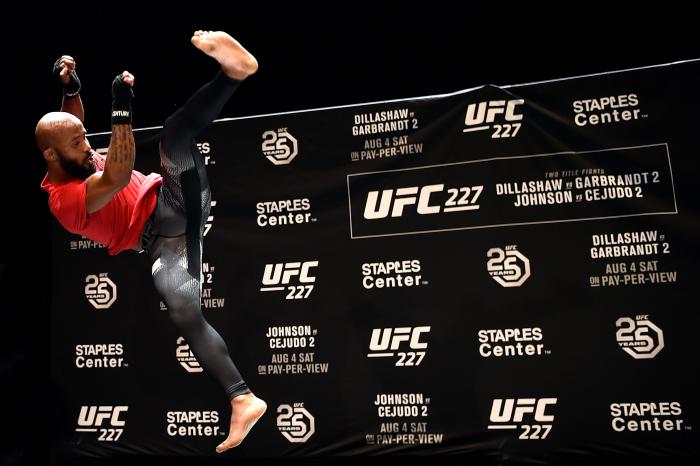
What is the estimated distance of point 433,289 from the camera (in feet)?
14.7

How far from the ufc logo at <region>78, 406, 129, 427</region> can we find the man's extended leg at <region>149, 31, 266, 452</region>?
7.73 ft

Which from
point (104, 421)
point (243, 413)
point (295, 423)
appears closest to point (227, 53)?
point (243, 413)

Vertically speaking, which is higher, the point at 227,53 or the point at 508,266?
the point at 227,53

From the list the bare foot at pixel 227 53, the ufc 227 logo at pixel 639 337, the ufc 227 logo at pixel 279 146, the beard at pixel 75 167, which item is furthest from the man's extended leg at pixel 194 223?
the ufc 227 logo at pixel 639 337

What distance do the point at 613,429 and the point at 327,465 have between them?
1.65m

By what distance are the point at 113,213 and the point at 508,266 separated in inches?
93.3

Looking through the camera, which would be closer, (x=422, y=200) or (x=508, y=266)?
(x=508, y=266)

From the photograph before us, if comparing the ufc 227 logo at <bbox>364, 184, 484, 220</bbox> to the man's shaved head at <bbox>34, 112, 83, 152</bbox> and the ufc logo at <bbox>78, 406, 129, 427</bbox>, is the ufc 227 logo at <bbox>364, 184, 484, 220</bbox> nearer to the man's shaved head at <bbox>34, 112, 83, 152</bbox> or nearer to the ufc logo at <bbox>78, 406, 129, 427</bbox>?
the ufc logo at <bbox>78, 406, 129, 427</bbox>

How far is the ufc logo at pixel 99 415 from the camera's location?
4887 mm

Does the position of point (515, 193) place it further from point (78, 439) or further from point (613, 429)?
point (78, 439)

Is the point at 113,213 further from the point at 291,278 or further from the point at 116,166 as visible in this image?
the point at 291,278

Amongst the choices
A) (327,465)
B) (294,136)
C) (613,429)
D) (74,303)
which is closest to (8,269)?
(74,303)

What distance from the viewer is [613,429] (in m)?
4.13

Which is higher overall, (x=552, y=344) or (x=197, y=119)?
(x=197, y=119)
